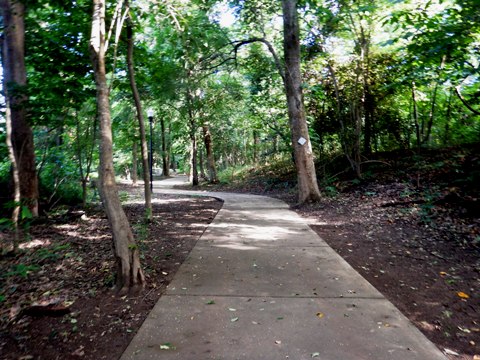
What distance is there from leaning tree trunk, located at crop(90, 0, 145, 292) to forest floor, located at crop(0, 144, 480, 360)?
35 centimetres

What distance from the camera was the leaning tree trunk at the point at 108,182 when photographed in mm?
3955

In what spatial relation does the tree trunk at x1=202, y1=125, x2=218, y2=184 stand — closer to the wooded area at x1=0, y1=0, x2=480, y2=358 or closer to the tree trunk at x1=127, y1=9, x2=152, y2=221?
the wooded area at x1=0, y1=0, x2=480, y2=358

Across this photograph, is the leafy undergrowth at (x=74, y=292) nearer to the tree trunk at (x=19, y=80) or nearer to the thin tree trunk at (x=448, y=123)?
the tree trunk at (x=19, y=80)

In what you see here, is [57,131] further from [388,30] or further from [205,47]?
[388,30]

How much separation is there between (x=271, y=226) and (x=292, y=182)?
8481 millimetres

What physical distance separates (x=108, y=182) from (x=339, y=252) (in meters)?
3.88

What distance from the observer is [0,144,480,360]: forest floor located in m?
3.15

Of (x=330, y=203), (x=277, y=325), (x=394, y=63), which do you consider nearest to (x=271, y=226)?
(x=330, y=203)

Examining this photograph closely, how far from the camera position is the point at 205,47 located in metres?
7.66

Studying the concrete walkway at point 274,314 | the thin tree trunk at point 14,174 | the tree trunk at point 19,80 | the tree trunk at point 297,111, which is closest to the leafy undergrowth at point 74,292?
the concrete walkway at point 274,314

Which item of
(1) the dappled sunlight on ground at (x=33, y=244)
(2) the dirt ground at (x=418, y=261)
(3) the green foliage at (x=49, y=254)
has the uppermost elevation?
(1) the dappled sunlight on ground at (x=33, y=244)

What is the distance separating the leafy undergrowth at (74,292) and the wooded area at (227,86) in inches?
15.4

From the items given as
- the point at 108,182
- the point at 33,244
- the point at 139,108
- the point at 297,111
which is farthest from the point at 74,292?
the point at 297,111

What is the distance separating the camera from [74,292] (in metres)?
4.07
